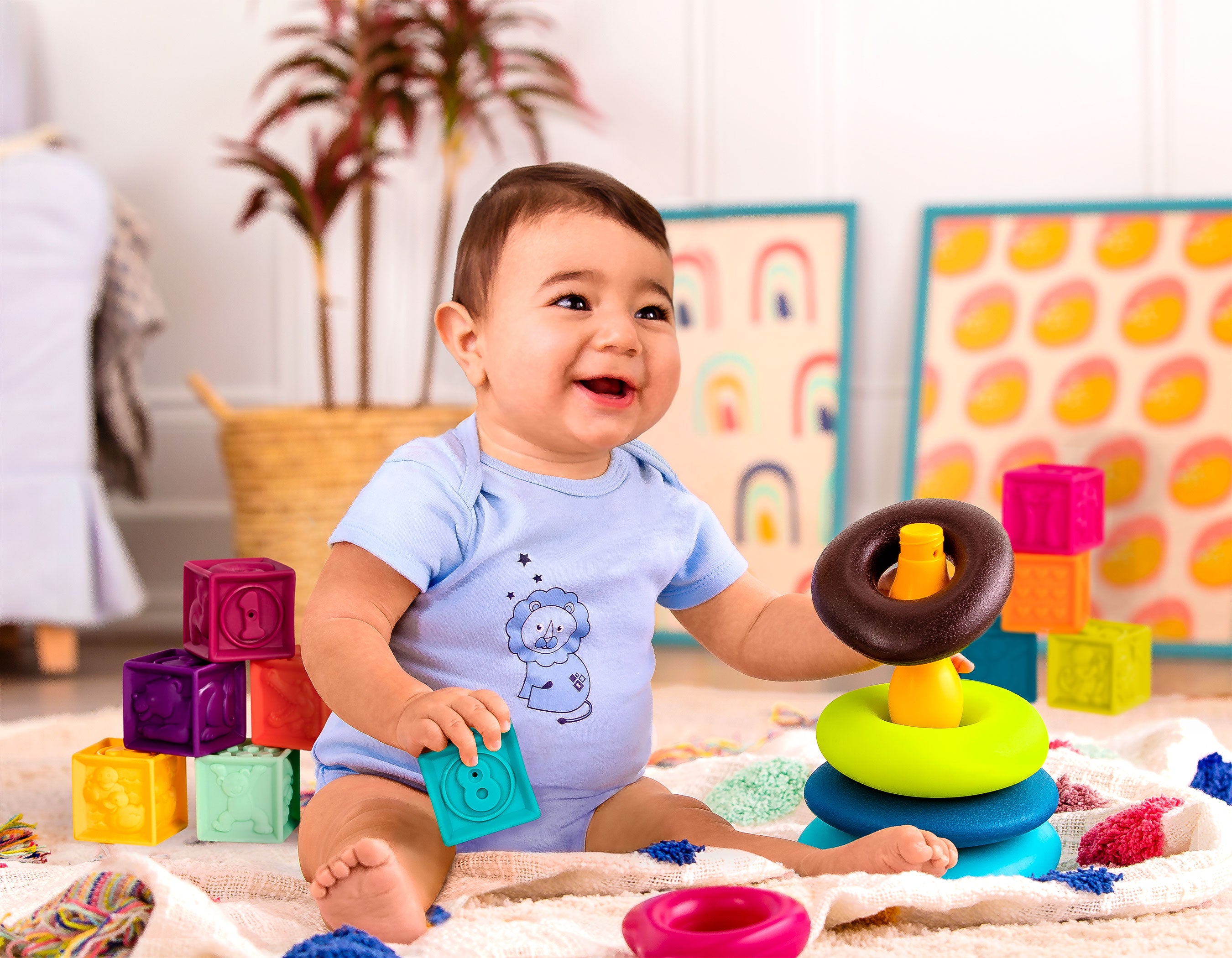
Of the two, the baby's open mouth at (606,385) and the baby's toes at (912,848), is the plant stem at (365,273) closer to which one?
the baby's open mouth at (606,385)

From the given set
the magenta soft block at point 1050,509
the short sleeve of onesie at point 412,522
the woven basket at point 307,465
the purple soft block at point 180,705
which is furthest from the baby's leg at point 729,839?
the woven basket at point 307,465

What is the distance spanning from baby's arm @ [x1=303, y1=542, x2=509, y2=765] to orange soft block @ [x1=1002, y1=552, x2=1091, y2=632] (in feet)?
2.19

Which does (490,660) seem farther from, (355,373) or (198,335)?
(198,335)

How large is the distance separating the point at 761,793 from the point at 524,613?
0.30m

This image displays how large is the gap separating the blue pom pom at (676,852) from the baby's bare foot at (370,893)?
0.57 feet

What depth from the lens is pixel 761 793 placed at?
104cm

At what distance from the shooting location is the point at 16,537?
1899 millimetres

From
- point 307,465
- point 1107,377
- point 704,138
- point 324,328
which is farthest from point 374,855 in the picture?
point 704,138

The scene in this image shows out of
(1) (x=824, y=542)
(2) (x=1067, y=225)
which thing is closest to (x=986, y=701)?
(1) (x=824, y=542)

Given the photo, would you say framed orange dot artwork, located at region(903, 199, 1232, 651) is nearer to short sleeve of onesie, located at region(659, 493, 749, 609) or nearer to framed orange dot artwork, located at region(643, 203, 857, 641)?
framed orange dot artwork, located at region(643, 203, 857, 641)

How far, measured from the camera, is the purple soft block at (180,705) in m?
0.95

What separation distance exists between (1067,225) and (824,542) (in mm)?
699

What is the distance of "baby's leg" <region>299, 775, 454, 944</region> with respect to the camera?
70 centimetres

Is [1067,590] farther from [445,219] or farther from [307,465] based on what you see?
[445,219]
